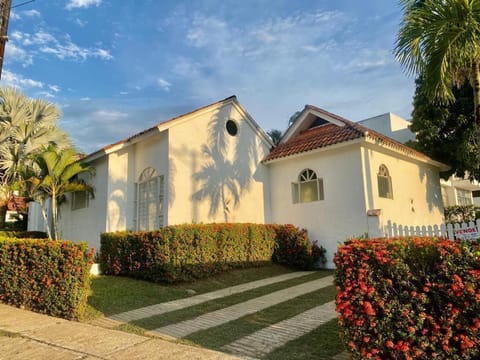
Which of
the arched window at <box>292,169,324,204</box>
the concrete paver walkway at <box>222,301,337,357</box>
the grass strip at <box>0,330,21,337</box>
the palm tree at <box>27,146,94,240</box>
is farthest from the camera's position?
the arched window at <box>292,169,324,204</box>

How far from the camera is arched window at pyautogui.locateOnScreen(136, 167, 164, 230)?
42.5 ft

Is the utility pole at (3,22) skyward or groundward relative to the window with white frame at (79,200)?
skyward

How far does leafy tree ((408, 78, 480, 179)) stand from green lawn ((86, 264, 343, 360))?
9.88 meters

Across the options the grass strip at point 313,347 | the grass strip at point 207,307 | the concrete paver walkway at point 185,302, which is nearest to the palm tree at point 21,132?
the concrete paver walkway at point 185,302

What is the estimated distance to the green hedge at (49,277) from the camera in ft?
23.1

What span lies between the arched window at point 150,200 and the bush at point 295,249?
454 centimetres

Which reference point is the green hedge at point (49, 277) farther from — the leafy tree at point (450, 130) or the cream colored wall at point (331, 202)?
the leafy tree at point (450, 130)

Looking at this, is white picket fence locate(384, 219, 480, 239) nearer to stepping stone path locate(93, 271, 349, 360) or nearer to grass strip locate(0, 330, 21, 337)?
stepping stone path locate(93, 271, 349, 360)

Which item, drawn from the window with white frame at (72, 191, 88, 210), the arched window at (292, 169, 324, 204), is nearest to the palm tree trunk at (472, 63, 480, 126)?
the arched window at (292, 169, 324, 204)

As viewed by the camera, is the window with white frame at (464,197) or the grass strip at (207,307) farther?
the window with white frame at (464,197)

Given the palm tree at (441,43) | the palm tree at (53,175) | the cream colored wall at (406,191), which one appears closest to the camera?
the palm tree at (441,43)

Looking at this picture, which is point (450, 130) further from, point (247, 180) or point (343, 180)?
point (247, 180)

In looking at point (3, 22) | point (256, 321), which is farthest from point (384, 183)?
point (3, 22)

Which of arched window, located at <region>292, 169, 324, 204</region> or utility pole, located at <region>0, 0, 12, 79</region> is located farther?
arched window, located at <region>292, 169, 324, 204</region>
